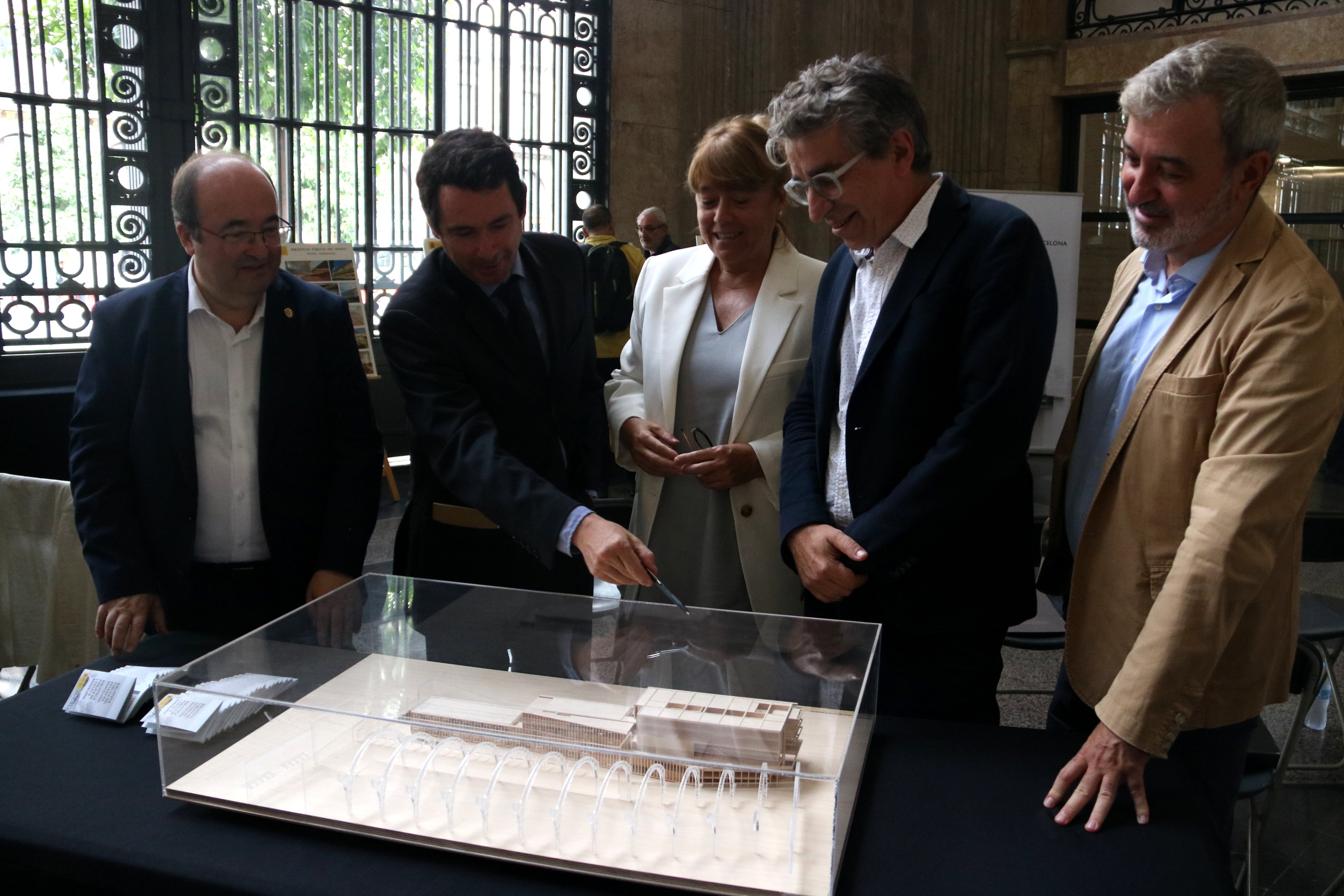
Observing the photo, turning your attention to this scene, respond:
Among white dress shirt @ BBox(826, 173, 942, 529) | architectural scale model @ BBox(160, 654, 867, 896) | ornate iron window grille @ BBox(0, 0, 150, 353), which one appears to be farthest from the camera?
ornate iron window grille @ BBox(0, 0, 150, 353)

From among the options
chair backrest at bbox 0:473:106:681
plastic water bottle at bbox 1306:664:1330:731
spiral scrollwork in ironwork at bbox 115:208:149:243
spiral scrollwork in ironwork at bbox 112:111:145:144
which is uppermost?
spiral scrollwork in ironwork at bbox 112:111:145:144

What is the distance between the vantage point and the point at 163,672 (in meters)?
1.66

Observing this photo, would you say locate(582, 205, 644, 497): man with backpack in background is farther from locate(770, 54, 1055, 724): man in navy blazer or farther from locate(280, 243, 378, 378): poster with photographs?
locate(770, 54, 1055, 724): man in navy blazer

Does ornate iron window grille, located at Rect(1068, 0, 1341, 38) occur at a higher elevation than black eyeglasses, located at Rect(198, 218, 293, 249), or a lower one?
higher

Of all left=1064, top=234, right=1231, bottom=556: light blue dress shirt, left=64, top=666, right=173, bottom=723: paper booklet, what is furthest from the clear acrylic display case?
left=1064, top=234, right=1231, bottom=556: light blue dress shirt

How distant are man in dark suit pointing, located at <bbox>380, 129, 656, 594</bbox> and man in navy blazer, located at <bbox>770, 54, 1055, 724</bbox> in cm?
41

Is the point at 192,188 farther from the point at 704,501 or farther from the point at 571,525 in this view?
the point at 704,501

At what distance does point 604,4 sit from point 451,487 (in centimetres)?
747

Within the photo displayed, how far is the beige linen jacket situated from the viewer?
4.63ft

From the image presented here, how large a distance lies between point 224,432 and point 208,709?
101 cm

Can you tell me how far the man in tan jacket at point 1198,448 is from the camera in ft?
4.64

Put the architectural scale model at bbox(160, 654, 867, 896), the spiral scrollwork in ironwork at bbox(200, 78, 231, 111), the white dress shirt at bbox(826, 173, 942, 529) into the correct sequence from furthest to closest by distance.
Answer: the spiral scrollwork in ironwork at bbox(200, 78, 231, 111), the white dress shirt at bbox(826, 173, 942, 529), the architectural scale model at bbox(160, 654, 867, 896)

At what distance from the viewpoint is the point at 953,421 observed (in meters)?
1.82

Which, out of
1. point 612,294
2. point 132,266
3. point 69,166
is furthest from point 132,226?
point 612,294
